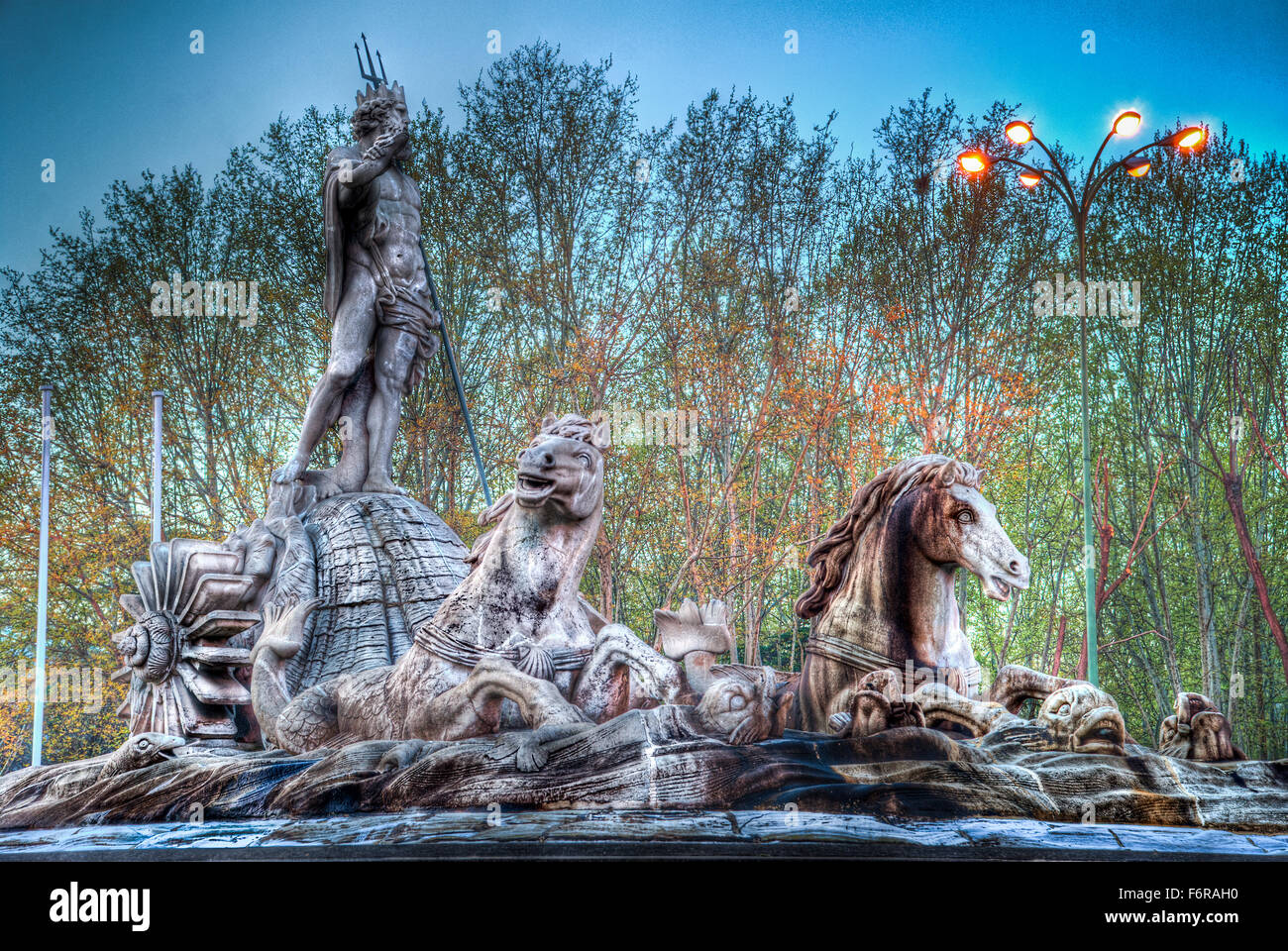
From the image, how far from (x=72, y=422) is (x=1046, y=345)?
11.6 metres

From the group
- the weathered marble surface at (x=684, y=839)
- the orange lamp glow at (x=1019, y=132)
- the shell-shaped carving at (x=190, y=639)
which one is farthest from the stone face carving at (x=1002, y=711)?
the orange lamp glow at (x=1019, y=132)

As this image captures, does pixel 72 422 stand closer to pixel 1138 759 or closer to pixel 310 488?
pixel 310 488

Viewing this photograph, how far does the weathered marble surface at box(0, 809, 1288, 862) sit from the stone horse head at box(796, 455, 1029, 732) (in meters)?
1.12

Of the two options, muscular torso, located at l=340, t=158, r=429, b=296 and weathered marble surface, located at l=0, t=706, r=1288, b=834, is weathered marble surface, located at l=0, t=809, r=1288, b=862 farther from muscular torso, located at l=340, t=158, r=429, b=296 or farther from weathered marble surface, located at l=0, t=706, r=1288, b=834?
muscular torso, located at l=340, t=158, r=429, b=296

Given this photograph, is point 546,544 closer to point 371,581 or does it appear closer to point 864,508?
point 864,508

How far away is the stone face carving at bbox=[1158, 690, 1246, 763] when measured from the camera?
10.3 feet

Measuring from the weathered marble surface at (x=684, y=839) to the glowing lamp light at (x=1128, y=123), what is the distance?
22.5ft

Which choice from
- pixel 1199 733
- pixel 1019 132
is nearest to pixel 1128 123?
pixel 1019 132

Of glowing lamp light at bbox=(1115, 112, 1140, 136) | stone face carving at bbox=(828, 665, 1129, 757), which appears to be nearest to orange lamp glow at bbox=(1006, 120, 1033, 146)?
glowing lamp light at bbox=(1115, 112, 1140, 136)

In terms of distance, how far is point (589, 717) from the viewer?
357 centimetres

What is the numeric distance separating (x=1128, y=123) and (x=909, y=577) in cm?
590

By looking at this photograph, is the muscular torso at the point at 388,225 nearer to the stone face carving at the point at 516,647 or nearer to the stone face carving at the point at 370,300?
the stone face carving at the point at 370,300

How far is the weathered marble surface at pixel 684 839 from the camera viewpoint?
2.49 metres
